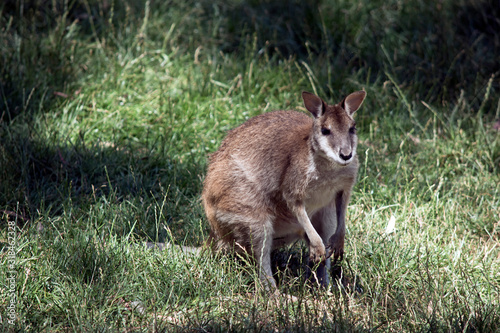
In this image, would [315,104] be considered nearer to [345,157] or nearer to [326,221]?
[345,157]

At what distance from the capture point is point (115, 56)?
5.57 metres

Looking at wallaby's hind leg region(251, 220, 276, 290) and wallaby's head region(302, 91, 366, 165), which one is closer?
wallaby's head region(302, 91, 366, 165)

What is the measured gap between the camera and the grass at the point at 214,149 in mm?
3221

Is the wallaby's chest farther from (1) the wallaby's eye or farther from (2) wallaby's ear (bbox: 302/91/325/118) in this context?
(2) wallaby's ear (bbox: 302/91/325/118)

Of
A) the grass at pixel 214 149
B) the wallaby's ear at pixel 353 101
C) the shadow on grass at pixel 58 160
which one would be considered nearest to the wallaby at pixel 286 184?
the wallaby's ear at pixel 353 101

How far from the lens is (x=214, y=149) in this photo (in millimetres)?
4996

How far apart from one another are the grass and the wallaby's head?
0.66 meters

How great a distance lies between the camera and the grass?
127 inches

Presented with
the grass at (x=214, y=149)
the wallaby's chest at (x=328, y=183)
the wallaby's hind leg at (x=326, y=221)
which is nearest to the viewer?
the grass at (x=214, y=149)

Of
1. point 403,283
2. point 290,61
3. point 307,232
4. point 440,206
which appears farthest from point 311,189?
point 290,61

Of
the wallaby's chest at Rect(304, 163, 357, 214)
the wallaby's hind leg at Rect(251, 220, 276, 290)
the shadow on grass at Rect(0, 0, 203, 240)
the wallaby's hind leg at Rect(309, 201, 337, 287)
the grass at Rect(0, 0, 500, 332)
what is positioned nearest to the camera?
the grass at Rect(0, 0, 500, 332)

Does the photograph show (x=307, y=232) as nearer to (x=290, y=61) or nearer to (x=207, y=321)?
(x=207, y=321)

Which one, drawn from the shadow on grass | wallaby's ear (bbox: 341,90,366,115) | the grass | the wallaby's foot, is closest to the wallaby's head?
wallaby's ear (bbox: 341,90,366,115)

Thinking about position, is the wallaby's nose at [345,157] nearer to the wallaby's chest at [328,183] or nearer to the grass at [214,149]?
the wallaby's chest at [328,183]
